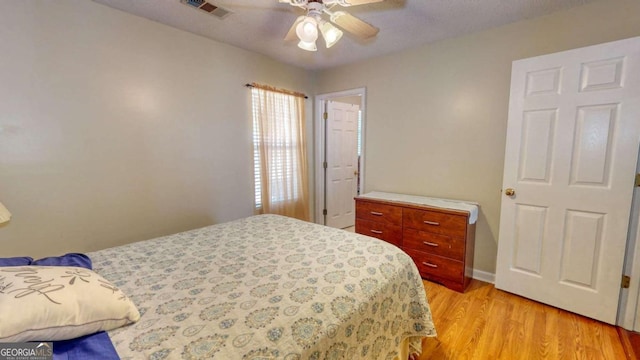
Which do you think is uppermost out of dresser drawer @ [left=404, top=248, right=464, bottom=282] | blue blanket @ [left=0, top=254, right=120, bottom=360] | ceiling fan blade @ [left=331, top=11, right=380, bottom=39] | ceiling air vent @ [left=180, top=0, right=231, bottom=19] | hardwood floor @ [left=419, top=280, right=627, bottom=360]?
ceiling air vent @ [left=180, top=0, right=231, bottom=19]

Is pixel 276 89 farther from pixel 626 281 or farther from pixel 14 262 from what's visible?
pixel 626 281

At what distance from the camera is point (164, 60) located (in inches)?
92.4

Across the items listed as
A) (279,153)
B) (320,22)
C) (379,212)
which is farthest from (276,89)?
(379,212)

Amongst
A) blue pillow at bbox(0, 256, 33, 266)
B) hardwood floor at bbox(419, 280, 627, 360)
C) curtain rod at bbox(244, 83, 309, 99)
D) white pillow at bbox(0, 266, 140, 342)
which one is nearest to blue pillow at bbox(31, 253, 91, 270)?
blue pillow at bbox(0, 256, 33, 266)

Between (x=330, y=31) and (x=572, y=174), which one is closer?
(x=330, y=31)

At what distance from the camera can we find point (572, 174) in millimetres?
2000

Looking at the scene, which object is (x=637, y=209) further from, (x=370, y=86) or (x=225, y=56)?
(x=225, y=56)

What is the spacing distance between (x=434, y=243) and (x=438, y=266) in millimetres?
218

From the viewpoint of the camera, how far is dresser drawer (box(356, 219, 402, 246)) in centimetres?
273

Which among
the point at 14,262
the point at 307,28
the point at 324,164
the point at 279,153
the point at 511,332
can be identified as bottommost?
the point at 511,332

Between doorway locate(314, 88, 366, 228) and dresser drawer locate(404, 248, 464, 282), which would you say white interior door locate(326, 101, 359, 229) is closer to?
doorway locate(314, 88, 366, 228)

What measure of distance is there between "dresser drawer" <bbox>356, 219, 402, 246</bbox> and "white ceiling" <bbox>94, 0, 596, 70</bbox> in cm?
187

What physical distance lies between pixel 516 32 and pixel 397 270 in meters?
2.34

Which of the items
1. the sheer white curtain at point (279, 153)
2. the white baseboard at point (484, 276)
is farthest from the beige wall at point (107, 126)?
the white baseboard at point (484, 276)
